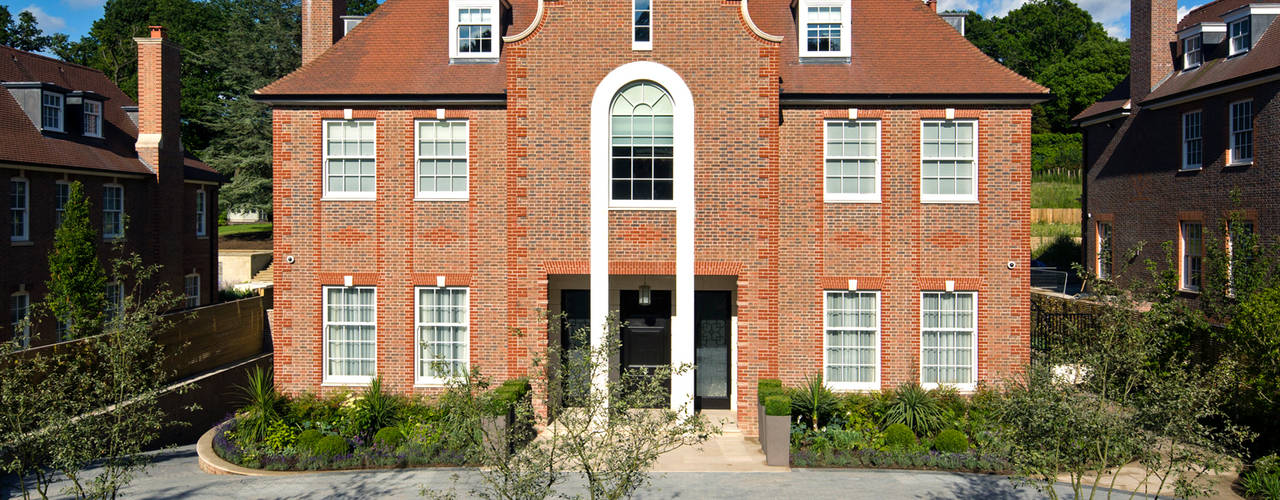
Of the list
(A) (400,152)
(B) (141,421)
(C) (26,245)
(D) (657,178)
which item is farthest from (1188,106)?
(C) (26,245)

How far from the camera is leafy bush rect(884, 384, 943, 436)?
1522 centimetres

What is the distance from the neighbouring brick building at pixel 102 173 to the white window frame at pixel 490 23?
1091cm

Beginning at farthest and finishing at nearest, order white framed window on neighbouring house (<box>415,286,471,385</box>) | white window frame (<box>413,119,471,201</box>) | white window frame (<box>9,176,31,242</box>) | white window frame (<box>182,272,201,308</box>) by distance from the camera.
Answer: white window frame (<box>182,272,201,308</box>)
white window frame (<box>9,176,31,242</box>)
white framed window on neighbouring house (<box>415,286,471,385</box>)
white window frame (<box>413,119,471,201</box>)

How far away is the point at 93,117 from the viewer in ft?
84.4

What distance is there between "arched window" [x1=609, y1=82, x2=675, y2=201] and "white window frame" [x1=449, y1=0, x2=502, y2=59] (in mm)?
3993

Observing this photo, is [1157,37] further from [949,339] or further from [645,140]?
[645,140]

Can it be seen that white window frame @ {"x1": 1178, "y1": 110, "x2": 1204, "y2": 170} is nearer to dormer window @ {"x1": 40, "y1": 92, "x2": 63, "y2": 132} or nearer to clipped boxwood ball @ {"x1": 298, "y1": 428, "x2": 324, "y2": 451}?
clipped boxwood ball @ {"x1": 298, "y1": 428, "x2": 324, "y2": 451}

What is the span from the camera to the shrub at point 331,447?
14.4m

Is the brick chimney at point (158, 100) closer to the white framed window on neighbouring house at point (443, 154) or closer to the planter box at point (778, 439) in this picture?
the white framed window on neighbouring house at point (443, 154)

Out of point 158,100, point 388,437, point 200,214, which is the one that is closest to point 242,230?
point 200,214

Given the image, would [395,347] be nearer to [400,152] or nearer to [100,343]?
[400,152]

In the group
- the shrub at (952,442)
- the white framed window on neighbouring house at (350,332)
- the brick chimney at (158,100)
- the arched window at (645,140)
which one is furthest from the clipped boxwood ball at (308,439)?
the brick chimney at (158,100)

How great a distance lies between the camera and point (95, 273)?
69.8 feet

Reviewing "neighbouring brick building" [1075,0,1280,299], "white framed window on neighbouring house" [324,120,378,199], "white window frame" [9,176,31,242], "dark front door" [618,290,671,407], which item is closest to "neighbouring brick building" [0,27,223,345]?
"white window frame" [9,176,31,242]
